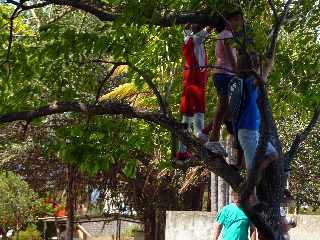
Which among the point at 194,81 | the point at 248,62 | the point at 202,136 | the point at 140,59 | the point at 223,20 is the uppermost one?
the point at 140,59

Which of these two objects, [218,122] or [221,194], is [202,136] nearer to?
[218,122]

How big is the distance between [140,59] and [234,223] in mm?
2303

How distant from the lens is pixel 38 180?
947 inches

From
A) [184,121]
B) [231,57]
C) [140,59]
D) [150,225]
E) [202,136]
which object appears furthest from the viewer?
[150,225]

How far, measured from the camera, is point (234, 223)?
8.53 meters

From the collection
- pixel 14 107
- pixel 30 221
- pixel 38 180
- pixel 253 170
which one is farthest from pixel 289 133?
pixel 30 221

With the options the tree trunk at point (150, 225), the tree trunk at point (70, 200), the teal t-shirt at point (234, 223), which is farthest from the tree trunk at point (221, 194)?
the tree trunk at point (150, 225)

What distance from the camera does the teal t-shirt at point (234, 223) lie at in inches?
334

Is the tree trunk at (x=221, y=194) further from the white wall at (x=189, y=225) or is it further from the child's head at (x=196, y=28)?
the child's head at (x=196, y=28)

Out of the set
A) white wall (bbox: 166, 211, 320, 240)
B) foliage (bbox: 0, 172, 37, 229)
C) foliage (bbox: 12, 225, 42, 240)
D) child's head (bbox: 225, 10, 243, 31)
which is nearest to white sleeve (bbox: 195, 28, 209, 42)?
child's head (bbox: 225, 10, 243, 31)

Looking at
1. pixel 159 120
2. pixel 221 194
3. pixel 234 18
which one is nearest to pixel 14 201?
pixel 221 194

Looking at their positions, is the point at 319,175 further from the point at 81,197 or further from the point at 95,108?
the point at 95,108

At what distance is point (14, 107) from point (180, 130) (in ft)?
7.76

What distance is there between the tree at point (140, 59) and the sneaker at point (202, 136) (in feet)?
1.13
